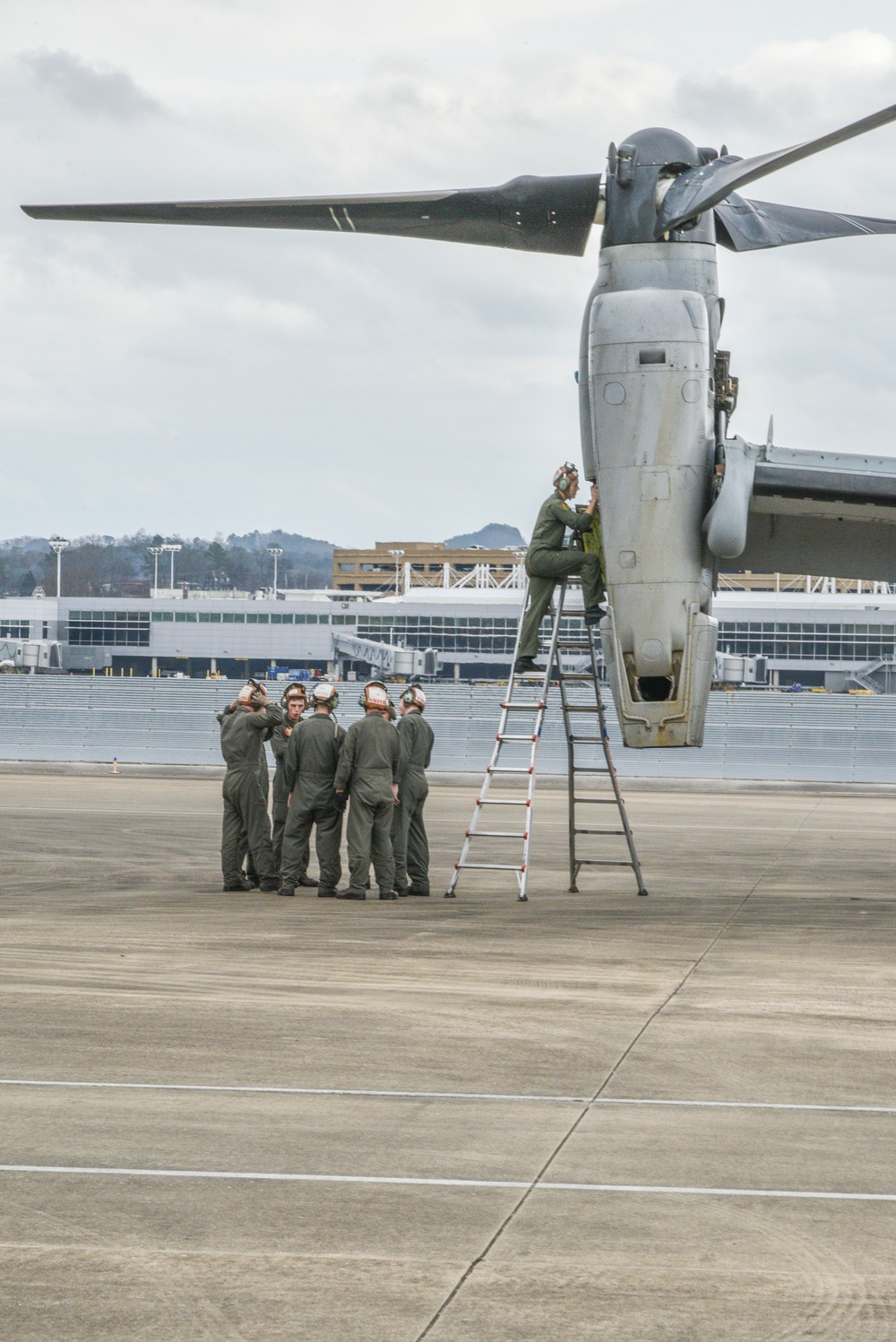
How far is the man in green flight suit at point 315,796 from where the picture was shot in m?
14.7

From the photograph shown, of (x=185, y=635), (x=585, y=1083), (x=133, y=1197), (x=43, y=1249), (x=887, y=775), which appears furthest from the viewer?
(x=185, y=635)

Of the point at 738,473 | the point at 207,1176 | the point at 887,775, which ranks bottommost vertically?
the point at 887,775

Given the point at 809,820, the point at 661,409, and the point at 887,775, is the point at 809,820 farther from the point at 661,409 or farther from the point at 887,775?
the point at 661,409

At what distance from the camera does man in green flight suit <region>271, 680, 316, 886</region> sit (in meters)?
15.4

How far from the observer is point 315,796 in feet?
48.3

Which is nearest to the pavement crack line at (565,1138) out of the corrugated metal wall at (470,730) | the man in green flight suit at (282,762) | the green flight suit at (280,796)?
the green flight suit at (280,796)

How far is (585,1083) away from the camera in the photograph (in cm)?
712

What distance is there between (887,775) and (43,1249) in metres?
35.4

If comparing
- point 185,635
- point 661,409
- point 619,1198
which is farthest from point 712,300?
point 185,635

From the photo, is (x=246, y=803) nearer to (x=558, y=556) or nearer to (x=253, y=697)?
(x=253, y=697)

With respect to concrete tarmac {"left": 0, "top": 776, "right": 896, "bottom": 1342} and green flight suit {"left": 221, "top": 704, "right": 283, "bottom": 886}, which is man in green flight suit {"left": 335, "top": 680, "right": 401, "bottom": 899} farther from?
concrete tarmac {"left": 0, "top": 776, "right": 896, "bottom": 1342}

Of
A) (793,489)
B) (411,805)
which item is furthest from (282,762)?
(793,489)

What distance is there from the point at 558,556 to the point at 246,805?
4.11 m

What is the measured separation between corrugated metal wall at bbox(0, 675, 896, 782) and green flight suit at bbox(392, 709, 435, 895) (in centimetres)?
2302
